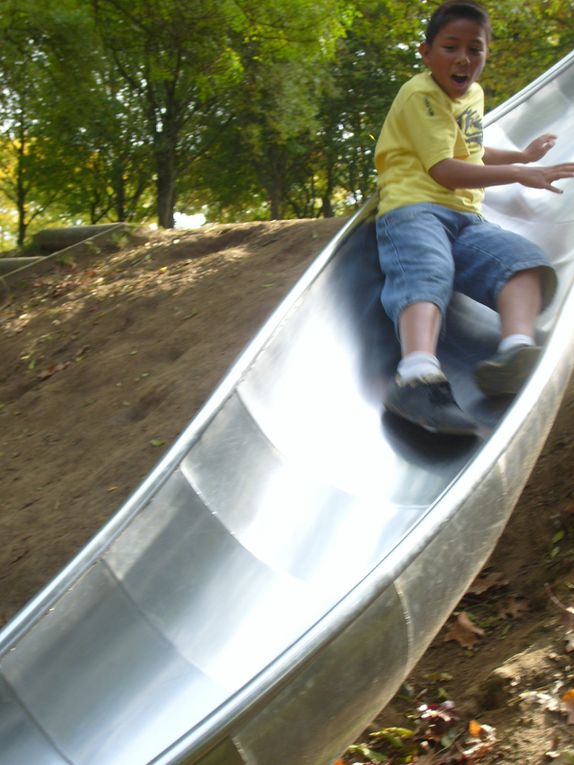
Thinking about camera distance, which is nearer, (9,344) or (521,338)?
(521,338)

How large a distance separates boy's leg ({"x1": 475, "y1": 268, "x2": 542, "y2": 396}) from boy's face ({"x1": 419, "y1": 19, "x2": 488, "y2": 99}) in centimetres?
97

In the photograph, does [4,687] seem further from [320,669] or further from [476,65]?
[476,65]

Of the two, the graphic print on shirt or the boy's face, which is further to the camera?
the graphic print on shirt

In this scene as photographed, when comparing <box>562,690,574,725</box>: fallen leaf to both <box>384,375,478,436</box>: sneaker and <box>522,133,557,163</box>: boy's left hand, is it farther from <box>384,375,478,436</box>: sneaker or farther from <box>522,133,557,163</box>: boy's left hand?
<box>522,133,557,163</box>: boy's left hand

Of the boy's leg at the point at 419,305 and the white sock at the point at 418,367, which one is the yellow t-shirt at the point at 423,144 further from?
the white sock at the point at 418,367

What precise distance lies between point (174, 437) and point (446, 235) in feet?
5.75

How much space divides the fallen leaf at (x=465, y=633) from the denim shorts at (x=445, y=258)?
1173 mm

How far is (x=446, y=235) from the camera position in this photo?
12.8 ft

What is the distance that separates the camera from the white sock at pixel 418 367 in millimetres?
3301

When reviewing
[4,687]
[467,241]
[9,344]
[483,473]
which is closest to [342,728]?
[483,473]

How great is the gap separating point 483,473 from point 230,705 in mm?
993

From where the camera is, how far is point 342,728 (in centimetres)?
228

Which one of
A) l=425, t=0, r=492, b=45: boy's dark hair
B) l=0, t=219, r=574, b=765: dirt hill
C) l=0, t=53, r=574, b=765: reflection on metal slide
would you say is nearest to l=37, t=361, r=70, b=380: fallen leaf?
l=0, t=219, r=574, b=765: dirt hill

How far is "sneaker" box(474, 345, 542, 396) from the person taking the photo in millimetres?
3293
